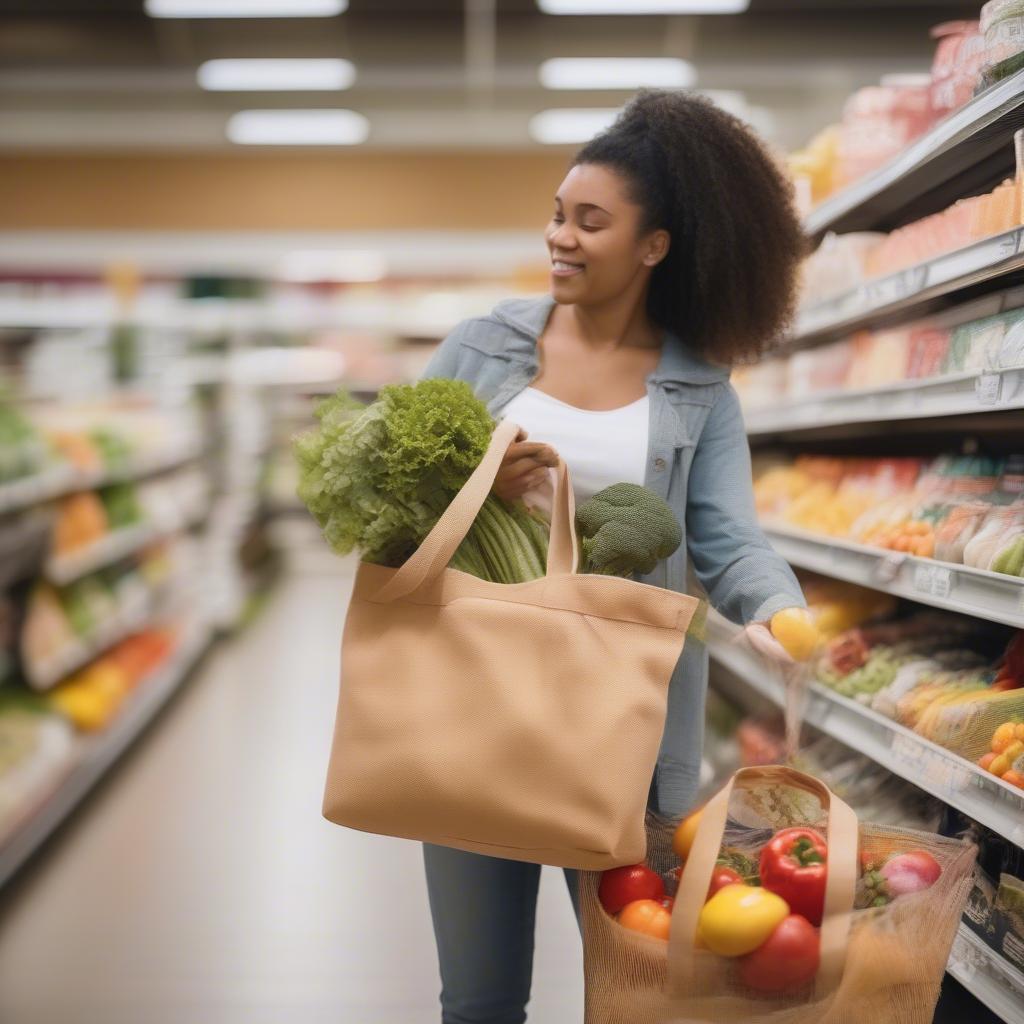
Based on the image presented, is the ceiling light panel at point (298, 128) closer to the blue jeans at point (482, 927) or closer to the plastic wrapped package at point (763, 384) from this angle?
the plastic wrapped package at point (763, 384)

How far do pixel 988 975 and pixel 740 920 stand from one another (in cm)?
90

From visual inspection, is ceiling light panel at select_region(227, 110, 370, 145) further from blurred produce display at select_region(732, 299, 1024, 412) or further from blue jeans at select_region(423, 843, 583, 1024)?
blue jeans at select_region(423, 843, 583, 1024)

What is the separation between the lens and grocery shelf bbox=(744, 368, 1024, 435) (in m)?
1.83

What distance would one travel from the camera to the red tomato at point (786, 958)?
1139mm

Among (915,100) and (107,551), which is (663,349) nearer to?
(915,100)

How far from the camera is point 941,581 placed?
1.99 meters

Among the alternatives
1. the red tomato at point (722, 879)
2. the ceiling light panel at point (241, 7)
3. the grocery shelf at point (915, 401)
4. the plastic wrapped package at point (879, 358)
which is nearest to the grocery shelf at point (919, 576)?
the grocery shelf at point (915, 401)

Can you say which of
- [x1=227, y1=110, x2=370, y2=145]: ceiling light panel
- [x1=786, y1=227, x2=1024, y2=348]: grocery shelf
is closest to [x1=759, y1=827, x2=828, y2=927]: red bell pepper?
[x1=786, y1=227, x2=1024, y2=348]: grocery shelf

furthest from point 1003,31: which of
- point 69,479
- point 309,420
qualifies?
point 309,420

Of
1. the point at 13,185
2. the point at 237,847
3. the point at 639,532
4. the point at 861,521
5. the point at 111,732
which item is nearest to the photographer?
the point at 639,532

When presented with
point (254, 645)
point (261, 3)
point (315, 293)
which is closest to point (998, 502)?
point (254, 645)

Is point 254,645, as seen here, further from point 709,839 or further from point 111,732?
point 709,839

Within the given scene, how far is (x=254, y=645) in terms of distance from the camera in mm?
6355

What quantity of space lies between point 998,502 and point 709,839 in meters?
1.22
